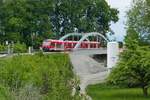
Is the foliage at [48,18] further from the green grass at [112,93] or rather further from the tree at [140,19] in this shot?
the green grass at [112,93]

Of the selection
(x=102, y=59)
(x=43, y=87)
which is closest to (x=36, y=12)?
(x=102, y=59)

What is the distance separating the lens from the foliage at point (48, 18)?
88.9 m

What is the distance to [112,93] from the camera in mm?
31562

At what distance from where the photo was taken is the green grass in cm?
2793

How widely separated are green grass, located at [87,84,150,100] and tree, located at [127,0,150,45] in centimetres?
2570

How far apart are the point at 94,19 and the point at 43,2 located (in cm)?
1251

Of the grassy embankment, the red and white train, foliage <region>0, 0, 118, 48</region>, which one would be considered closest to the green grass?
the grassy embankment

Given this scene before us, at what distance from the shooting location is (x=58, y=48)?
90625 mm

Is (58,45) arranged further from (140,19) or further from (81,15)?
(140,19)

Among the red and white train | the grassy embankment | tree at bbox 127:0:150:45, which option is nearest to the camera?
the grassy embankment

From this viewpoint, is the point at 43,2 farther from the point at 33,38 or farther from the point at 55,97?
the point at 55,97

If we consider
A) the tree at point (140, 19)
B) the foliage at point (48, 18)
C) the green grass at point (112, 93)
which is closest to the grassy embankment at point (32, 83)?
the green grass at point (112, 93)

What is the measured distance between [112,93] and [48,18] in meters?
63.4

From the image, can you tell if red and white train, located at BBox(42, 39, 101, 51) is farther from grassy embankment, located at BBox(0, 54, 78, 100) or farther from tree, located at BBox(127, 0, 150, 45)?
grassy embankment, located at BBox(0, 54, 78, 100)
